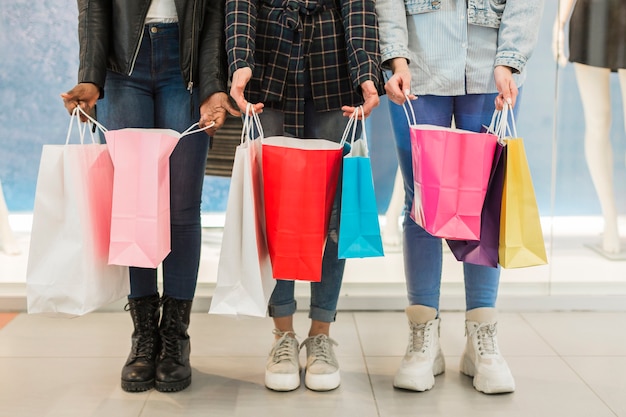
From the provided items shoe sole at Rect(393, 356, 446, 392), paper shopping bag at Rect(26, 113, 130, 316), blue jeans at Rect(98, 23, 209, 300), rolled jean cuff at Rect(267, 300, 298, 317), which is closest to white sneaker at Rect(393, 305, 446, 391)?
shoe sole at Rect(393, 356, 446, 392)

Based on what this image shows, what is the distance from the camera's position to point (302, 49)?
6.05 feet

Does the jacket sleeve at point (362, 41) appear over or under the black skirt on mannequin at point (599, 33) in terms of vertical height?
under

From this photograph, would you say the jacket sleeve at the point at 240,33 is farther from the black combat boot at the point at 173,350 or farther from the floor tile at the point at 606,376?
the floor tile at the point at 606,376

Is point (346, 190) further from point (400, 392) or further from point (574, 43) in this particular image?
point (574, 43)

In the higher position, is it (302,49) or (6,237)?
(302,49)

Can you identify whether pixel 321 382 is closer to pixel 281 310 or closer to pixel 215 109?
pixel 281 310

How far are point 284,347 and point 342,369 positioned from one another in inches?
9.2

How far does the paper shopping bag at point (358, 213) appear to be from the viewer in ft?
5.72

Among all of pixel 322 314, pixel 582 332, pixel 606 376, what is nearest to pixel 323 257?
pixel 322 314

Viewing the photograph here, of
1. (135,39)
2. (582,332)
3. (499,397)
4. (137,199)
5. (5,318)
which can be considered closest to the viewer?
(137,199)

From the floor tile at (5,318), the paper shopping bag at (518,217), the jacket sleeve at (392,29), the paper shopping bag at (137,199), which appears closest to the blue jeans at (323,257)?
the jacket sleeve at (392,29)

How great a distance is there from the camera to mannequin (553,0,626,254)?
2646 millimetres

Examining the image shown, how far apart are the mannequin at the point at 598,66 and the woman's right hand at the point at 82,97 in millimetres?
1745

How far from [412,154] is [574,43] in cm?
120
